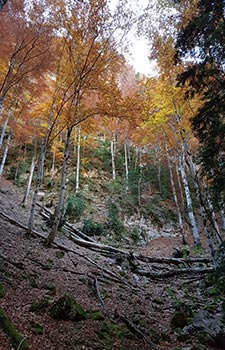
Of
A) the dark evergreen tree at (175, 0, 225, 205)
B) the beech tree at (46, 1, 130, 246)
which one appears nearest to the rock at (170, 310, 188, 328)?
the dark evergreen tree at (175, 0, 225, 205)

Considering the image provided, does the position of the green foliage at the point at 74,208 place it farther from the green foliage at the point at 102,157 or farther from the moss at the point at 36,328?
the moss at the point at 36,328

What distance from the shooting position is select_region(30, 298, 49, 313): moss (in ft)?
12.1

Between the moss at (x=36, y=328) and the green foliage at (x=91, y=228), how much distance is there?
10.0 m

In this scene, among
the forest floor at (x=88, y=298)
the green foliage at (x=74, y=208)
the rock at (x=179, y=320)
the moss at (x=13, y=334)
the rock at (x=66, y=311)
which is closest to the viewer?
the moss at (x=13, y=334)

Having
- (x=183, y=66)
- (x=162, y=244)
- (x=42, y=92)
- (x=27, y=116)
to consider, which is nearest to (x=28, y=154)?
(x=27, y=116)

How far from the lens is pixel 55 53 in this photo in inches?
388

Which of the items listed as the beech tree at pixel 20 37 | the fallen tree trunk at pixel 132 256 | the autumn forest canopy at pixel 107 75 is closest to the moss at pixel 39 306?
the autumn forest canopy at pixel 107 75

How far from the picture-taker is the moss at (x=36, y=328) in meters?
3.11

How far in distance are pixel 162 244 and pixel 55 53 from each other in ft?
41.1

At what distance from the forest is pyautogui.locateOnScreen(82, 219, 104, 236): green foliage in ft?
0.20

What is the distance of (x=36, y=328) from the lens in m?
3.19

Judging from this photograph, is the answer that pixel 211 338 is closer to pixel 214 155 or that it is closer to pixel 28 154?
pixel 214 155

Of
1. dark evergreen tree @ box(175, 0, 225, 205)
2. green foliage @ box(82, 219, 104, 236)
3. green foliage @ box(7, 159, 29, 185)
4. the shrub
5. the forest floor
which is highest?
dark evergreen tree @ box(175, 0, 225, 205)

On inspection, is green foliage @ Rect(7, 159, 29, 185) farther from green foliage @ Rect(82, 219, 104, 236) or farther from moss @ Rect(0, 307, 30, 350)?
moss @ Rect(0, 307, 30, 350)
